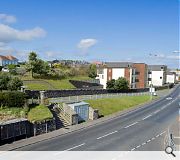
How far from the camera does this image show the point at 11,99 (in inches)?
1483

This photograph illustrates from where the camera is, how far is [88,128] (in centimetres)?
3809

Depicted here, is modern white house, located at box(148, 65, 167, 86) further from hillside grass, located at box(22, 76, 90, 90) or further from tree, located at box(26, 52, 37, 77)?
tree, located at box(26, 52, 37, 77)

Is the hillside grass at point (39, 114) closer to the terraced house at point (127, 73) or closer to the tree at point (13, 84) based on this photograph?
the tree at point (13, 84)

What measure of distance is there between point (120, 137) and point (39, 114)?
8.95 meters

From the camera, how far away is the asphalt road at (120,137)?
93.7 ft

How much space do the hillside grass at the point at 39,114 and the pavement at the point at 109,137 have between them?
1826mm

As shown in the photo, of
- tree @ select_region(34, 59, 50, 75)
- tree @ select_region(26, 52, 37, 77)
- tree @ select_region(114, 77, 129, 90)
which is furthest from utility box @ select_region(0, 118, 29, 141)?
tree @ select_region(114, 77, 129, 90)

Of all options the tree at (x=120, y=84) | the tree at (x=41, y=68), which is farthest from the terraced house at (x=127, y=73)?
the tree at (x=41, y=68)

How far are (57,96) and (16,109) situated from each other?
53.9ft

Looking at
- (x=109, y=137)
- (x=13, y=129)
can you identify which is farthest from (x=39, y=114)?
(x=109, y=137)

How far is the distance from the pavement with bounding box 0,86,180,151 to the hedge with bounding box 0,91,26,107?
6.24 meters

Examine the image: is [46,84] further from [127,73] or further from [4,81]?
[127,73]

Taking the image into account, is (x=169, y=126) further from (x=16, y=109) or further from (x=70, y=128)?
(x=16, y=109)
